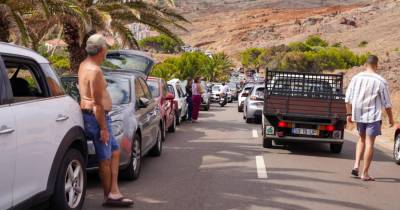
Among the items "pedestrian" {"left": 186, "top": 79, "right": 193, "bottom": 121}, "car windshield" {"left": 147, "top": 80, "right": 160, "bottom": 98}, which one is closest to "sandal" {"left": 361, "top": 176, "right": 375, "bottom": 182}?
"car windshield" {"left": 147, "top": 80, "right": 160, "bottom": 98}

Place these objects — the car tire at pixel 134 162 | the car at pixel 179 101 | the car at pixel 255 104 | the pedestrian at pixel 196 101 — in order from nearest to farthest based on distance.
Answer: the car tire at pixel 134 162 < the car at pixel 179 101 < the car at pixel 255 104 < the pedestrian at pixel 196 101

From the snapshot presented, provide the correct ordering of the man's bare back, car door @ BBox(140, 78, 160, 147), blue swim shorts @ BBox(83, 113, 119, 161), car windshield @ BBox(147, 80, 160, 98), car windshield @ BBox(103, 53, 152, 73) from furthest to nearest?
1. car windshield @ BBox(103, 53, 152, 73)
2. car windshield @ BBox(147, 80, 160, 98)
3. car door @ BBox(140, 78, 160, 147)
4. blue swim shorts @ BBox(83, 113, 119, 161)
5. the man's bare back

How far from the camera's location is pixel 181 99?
1958 centimetres

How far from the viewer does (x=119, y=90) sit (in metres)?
9.11

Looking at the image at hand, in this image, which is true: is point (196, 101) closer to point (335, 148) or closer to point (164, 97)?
point (164, 97)

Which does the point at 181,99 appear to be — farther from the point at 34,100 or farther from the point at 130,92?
the point at 34,100

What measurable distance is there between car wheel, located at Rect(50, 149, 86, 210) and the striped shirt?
4618mm

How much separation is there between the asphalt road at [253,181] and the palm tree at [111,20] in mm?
4540

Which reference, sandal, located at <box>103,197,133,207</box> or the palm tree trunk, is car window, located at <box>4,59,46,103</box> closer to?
sandal, located at <box>103,197,133,207</box>

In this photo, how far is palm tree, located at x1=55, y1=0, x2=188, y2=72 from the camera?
15675 mm

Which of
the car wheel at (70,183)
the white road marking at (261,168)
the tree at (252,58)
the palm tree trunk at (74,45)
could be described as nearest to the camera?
the car wheel at (70,183)

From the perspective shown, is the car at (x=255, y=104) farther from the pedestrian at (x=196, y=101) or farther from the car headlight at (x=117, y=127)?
the car headlight at (x=117, y=127)

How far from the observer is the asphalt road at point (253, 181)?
716cm

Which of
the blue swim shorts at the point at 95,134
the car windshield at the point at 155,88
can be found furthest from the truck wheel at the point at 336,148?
the blue swim shorts at the point at 95,134
